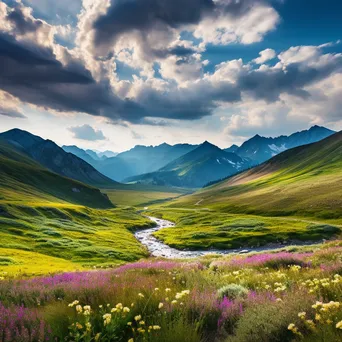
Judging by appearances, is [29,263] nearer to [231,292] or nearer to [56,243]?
[56,243]

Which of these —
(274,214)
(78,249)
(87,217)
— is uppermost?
(87,217)

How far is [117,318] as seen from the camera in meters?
4.73

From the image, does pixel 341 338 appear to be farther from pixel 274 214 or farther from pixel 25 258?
pixel 274 214

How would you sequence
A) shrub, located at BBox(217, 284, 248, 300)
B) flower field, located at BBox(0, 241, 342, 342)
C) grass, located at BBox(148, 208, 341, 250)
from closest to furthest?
1. flower field, located at BBox(0, 241, 342, 342)
2. shrub, located at BBox(217, 284, 248, 300)
3. grass, located at BBox(148, 208, 341, 250)

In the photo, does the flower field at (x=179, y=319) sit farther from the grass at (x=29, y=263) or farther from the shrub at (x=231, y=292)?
the grass at (x=29, y=263)

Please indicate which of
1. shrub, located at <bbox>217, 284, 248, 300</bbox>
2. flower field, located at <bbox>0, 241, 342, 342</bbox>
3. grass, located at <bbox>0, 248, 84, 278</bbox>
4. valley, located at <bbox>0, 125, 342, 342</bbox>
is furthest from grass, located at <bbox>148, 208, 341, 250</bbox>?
flower field, located at <bbox>0, 241, 342, 342</bbox>

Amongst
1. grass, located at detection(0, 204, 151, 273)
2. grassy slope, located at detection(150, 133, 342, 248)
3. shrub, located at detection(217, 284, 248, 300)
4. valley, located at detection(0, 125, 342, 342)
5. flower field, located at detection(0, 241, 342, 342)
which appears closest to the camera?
flower field, located at detection(0, 241, 342, 342)

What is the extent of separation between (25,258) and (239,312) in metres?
41.6


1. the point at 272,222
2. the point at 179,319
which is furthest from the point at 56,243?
the point at 272,222

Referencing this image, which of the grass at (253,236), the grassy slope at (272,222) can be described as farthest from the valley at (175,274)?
the grassy slope at (272,222)

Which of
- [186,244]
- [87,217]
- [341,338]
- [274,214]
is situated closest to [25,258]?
[186,244]

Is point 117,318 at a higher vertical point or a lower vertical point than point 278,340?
higher

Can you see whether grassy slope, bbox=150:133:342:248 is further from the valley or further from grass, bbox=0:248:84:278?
grass, bbox=0:248:84:278

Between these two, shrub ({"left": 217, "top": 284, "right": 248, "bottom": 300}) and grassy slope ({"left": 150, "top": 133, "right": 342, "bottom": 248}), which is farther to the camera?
grassy slope ({"left": 150, "top": 133, "right": 342, "bottom": 248})
